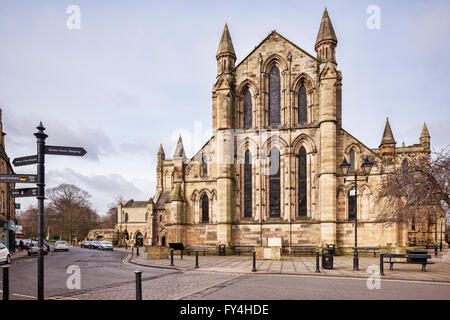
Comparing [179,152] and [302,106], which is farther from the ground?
[302,106]

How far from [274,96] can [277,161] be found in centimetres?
566

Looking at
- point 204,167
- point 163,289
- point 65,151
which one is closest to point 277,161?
point 204,167

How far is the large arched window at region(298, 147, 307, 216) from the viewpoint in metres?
27.1

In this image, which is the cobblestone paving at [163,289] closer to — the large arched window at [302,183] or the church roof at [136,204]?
the large arched window at [302,183]

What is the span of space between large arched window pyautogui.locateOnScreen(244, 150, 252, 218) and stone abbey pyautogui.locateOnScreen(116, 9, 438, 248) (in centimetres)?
8

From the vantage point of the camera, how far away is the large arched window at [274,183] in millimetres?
27719

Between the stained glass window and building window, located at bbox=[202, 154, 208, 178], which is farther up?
the stained glass window

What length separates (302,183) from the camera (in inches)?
1079

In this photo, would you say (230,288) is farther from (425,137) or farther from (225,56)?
(425,137)

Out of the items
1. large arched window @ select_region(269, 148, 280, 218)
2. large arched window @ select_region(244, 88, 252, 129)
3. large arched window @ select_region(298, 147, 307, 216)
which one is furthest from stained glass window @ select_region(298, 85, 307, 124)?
large arched window @ select_region(244, 88, 252, 129)

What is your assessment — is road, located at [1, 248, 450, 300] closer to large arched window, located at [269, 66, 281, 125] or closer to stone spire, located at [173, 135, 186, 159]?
stone spire, located at [173, 135, 186, 159]

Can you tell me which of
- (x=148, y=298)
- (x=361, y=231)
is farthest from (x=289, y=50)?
(x=148, y=298)

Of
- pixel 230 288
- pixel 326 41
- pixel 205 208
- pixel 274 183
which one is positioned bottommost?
pixel 230 288

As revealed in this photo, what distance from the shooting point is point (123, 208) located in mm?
69500
